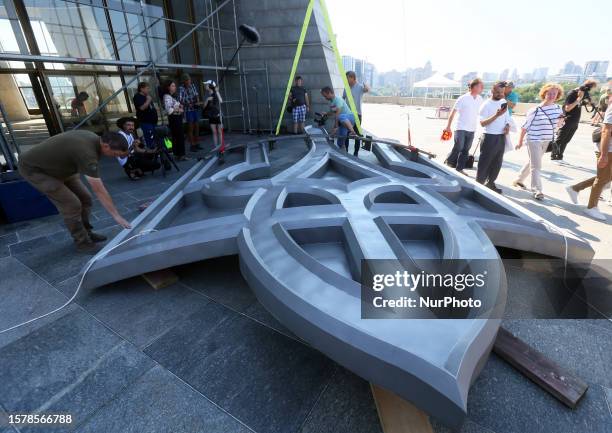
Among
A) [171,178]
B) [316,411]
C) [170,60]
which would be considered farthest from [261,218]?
[170,60]

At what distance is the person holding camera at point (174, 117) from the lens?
646 centimetres

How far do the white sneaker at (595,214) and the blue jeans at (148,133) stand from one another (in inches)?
301

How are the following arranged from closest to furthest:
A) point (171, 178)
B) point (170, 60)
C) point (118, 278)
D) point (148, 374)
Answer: point (148, 374) → point (118, 278) → point (171, 178) → point (170, 60)

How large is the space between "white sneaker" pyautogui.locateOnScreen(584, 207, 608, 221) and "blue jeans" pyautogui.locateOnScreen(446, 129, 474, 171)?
205 centimetres

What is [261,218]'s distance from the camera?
9.39 ft

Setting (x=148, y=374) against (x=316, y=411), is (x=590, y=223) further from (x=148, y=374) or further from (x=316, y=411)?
(x=148, y=374)

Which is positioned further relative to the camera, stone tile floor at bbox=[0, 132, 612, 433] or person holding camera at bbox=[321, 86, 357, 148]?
person holding camera at bbox=[321, 86, 357, 148]

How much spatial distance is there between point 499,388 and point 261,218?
2190 mm

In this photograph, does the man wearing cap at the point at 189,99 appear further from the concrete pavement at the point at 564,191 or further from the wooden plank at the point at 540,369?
the wooden plank at the point at 540,369

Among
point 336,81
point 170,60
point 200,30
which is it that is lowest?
point 336,81

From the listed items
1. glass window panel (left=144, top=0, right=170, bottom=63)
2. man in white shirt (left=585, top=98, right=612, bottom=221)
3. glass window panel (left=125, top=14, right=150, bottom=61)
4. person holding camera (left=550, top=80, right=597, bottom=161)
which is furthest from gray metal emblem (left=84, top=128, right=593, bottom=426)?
glass window panel (left=144, top=0, right=170, bottom=63)

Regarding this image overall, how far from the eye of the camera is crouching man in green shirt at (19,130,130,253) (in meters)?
2.85

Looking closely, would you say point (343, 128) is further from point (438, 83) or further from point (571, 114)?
point (438, 83)

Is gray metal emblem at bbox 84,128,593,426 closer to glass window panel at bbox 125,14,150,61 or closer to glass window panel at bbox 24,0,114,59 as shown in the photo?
glass window panel at bbox 24,0,114,59
